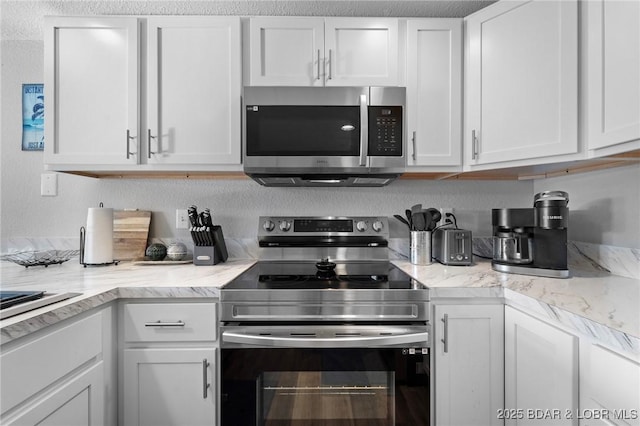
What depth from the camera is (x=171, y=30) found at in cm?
162

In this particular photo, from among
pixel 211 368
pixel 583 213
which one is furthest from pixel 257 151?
pixel 583 213

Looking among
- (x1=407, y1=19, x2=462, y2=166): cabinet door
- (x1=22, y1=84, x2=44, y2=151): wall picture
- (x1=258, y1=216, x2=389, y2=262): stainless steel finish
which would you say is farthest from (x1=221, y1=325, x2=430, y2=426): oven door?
(x1=22, y1=84, x2=44, y2=151): wall picture

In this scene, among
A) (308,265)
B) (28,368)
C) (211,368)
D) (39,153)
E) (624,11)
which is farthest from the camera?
(39,153)

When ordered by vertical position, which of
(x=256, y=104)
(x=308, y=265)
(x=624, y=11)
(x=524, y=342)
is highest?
(x=624, y=11)

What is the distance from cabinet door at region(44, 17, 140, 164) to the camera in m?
1.61

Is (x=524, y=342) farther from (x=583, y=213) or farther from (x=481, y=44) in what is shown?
(x=481, y=44)

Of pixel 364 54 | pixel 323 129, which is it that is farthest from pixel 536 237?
pixel 364 54

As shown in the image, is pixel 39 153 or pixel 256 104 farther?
pixel 39 153

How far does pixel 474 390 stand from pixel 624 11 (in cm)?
145

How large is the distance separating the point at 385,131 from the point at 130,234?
1593 millimetres

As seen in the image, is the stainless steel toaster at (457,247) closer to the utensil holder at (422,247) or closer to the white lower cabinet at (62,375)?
the utensil holder at (422,247)

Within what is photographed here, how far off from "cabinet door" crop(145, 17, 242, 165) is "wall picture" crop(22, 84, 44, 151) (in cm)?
91

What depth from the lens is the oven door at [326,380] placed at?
1.23 meters

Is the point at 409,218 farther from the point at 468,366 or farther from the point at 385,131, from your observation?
the point at 468,366
